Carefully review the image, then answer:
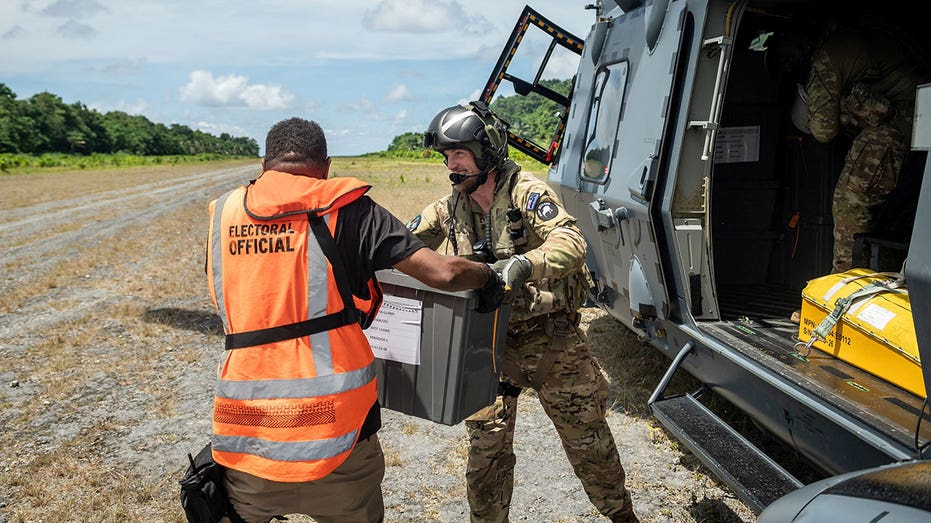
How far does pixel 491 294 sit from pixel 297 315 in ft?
2.07

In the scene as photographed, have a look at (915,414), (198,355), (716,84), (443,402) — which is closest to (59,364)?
(198,355)

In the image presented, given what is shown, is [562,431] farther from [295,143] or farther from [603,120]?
[603,120]

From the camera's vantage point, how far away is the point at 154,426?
16.5 ft

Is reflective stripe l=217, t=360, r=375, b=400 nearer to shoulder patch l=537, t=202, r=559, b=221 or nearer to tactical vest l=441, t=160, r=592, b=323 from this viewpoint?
tactical vest l=441, t=160, r=592, b=323

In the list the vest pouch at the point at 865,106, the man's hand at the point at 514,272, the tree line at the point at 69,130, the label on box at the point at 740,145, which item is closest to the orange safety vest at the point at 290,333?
the man's hand at the point at 514,272

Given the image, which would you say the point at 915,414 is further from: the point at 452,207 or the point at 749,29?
the point at 749,29

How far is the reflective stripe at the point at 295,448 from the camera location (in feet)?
7.59

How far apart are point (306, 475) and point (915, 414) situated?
2063 millimetres

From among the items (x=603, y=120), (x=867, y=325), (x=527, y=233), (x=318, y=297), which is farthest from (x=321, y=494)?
(x=603, y=120)

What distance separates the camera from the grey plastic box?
258cm

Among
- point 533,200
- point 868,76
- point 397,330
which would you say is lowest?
point 397,330

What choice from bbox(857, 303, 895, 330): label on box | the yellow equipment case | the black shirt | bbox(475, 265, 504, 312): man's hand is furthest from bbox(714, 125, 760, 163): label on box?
the black shirt

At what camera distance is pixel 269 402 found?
2311mm

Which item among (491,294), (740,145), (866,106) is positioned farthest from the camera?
(740,145)
